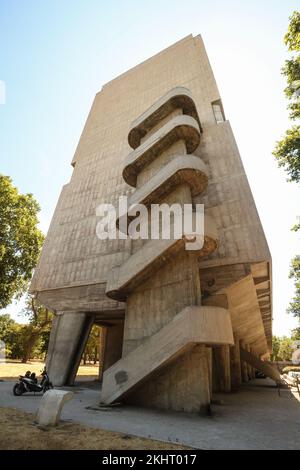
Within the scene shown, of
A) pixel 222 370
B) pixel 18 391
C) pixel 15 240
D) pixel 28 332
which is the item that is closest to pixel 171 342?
pixel 18 391

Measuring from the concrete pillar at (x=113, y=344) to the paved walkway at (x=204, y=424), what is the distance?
12.7 m

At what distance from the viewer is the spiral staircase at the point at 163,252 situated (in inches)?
402

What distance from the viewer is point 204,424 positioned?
8562 mm

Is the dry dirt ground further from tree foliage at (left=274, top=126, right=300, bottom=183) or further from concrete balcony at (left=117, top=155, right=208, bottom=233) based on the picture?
tree foliage at (left=274, top=126, right=300, bottom=183)

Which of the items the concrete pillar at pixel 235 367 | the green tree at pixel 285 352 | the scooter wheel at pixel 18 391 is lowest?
the scooter wheel at pixel 18 391

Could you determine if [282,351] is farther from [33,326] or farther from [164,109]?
[164,109]

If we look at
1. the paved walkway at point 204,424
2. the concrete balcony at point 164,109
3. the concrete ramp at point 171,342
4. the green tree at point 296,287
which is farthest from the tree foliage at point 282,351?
the concrete ramp at point 171,342

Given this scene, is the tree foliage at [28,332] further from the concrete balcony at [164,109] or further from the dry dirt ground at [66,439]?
the dry dirt ground at [66,439]

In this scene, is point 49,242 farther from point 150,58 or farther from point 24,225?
point 150,58

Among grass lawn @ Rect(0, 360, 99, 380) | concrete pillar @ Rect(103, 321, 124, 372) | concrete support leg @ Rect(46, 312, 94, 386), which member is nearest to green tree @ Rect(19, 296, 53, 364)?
grass lawn @ Rect(0, 360, 99, 380)

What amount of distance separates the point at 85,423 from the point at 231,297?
10965 millimetres

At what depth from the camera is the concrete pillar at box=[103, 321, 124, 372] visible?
79.1ft

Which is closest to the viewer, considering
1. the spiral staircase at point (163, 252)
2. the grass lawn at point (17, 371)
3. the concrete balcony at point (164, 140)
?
the spiral staircase at point (163, 252)

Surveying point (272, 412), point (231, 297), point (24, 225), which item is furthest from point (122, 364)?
point (24, 225)
